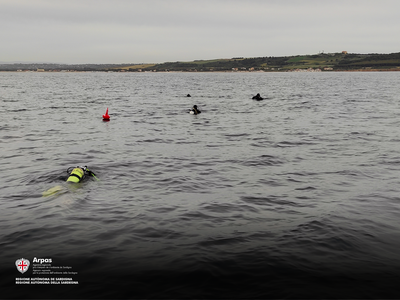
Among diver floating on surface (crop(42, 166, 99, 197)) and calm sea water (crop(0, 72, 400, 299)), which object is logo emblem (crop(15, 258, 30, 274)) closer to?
calm sea water (crop(0, 72, 400, 299))

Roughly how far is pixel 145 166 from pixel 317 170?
317 inches

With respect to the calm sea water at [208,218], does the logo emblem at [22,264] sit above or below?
above

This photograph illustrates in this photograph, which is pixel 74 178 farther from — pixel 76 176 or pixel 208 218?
pixel 208 218

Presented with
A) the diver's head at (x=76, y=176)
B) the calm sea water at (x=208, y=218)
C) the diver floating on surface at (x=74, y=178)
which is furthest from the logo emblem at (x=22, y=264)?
the diver's head at (x=76, y=176)

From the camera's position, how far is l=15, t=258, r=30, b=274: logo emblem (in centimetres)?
677

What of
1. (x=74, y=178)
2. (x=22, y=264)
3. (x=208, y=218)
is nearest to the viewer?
(x=22, y=264)

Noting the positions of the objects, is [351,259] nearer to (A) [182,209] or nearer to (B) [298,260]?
(B) [298,260]

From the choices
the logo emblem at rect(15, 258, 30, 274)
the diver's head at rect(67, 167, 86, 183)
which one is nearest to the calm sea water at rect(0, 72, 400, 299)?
the logo emblem at rect(15, 258, 30, 274)

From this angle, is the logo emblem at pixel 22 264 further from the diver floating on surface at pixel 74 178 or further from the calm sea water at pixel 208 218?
the diver floating on surface at pixel 74 178

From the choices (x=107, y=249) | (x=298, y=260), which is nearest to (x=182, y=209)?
(x=107, y=249)

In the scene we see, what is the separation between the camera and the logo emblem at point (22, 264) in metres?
6.77

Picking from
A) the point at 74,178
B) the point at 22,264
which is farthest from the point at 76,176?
the point at 22,264

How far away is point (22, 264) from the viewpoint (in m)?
6.96

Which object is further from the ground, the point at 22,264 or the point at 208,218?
the point at 22,264
